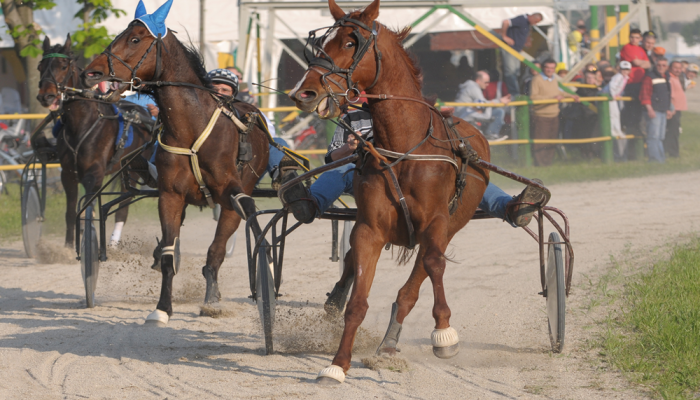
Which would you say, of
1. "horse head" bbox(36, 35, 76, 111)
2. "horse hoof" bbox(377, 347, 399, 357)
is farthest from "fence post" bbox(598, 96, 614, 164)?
"horse hoof" bbox(377, 347, 399, 357)

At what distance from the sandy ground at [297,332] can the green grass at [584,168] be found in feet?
11.7

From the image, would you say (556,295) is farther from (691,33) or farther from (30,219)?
(691,33)

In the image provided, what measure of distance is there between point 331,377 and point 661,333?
1862 millimetres

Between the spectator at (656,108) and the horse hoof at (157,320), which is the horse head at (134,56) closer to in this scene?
the horse hoof at (157,320)

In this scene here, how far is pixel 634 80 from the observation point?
13.7 metres

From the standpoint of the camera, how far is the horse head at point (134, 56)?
4836mm

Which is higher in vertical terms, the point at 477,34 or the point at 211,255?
the point at 477,34

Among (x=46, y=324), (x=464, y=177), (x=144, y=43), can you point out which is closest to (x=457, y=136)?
(x=464, y=177)

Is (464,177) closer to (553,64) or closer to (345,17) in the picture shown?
(345,17)

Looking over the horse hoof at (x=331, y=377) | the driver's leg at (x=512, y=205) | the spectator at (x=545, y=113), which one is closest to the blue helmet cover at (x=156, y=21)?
the driver's leg at (x=512, y=205)

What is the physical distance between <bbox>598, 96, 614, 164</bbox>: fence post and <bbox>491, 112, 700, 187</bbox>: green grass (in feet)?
0.44

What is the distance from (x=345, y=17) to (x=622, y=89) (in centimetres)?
1108

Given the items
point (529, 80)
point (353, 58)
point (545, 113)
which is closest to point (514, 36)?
point (529, 80)

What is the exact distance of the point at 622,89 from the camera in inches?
544
